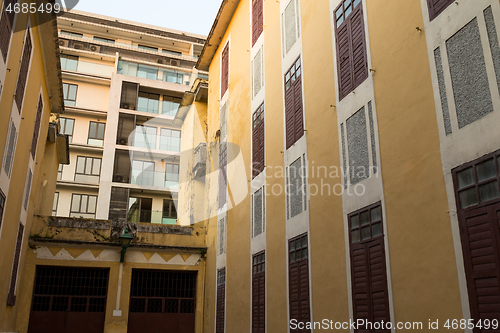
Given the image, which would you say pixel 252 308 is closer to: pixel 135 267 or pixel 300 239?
pixel 300 239

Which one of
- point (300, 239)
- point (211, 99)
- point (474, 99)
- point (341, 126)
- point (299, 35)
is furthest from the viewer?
point (211, 99)

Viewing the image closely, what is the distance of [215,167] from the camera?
1888 cm

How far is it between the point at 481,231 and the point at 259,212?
8243 millimetres

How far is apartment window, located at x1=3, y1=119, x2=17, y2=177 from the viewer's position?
35.5 ft

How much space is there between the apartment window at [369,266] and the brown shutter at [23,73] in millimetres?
8666

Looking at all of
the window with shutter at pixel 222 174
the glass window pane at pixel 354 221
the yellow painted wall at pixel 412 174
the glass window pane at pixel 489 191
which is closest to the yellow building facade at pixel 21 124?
the window with shutter at pixel 222 174

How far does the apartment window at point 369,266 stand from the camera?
7.76 metres

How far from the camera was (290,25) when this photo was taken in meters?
13.0

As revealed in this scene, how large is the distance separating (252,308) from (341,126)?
6.45 metres

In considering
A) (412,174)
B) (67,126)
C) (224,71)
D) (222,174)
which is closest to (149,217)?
(222,174)

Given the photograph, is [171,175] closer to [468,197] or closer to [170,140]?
[170,140]

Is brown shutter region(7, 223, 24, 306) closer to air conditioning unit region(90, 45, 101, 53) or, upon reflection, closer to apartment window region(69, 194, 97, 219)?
apartment window region(69, 194, 97, 219)

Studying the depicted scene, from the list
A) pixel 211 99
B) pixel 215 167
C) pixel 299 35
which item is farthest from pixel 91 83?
pixel 299 35

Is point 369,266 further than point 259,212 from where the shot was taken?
No
